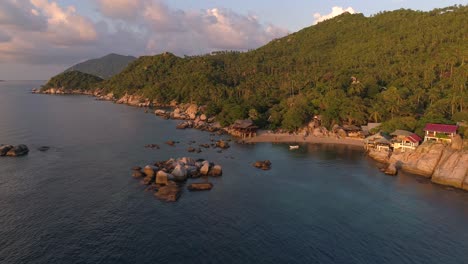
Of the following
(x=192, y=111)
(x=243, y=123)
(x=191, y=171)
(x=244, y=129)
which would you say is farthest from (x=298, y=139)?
(x=192, y=111)

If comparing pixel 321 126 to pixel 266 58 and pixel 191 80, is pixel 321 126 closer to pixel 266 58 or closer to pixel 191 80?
pixel 191 80

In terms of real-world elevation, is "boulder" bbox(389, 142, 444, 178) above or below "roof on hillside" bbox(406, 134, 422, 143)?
below

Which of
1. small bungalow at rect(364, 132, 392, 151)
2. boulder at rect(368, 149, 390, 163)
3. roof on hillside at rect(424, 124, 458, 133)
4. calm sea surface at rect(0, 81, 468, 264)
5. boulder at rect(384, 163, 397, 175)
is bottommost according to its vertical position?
calm sea surface at rect(0, 81, 468, 264)

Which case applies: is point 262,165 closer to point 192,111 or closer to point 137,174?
point 137,174

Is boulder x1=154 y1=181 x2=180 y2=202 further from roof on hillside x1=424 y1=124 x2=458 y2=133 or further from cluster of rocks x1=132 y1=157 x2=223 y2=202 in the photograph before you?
roof on hillside x1=424 y1=124 x2=458 y2=133

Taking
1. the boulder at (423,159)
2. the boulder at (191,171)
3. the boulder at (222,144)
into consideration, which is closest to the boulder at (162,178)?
the boulder at (191,171)

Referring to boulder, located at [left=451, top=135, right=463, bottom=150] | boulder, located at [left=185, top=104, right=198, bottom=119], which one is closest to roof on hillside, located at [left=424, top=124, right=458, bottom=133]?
boulder, located at [left=451, top=135, right=463, bottom=150]

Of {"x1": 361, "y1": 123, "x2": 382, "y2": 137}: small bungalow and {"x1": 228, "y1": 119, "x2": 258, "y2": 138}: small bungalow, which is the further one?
{"x1": 228, "y1": 119, "x2": 258, "y2": 138}: small bungalow

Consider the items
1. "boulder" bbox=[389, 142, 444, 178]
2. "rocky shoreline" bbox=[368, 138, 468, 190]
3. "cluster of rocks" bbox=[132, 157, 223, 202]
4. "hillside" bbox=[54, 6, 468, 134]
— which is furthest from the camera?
"hillside" bbox=[54, 6, 468, 134]
